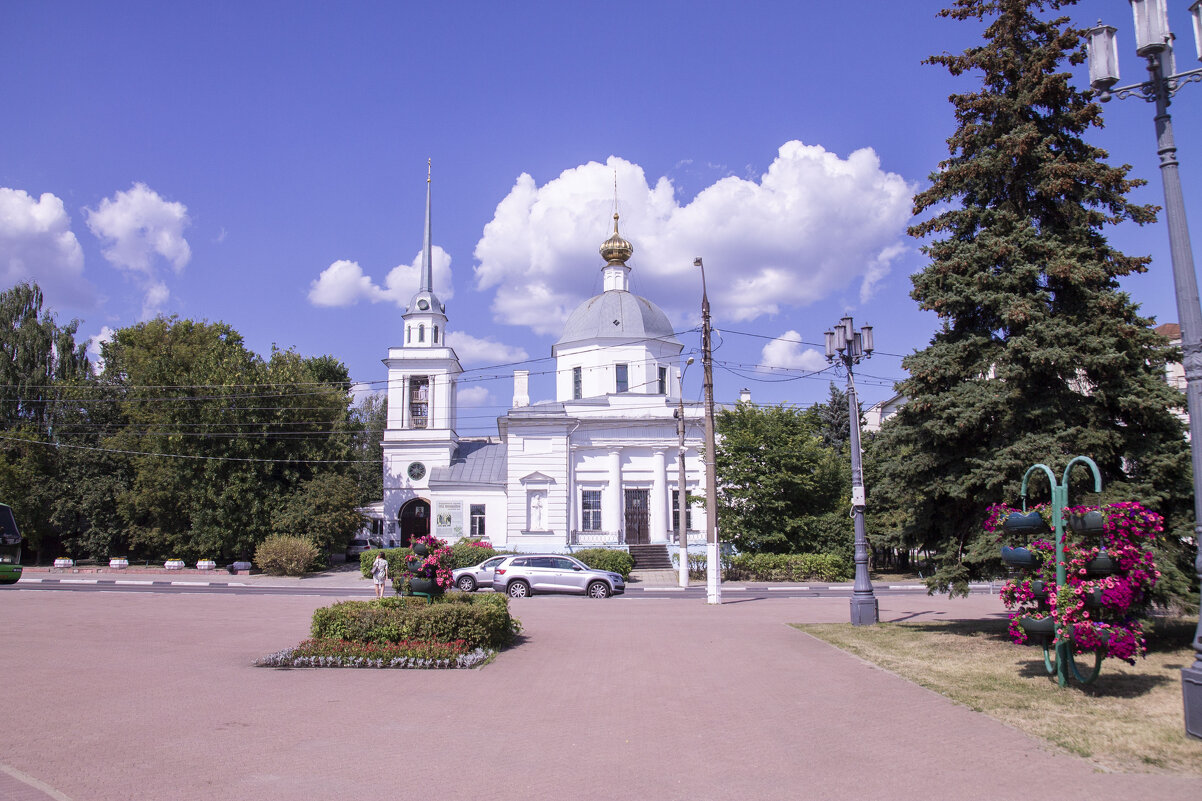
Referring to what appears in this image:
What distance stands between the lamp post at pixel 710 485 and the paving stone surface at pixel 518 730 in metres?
8.58

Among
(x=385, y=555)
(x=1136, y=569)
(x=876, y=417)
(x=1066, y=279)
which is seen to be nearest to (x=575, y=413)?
(x=385, y=555)

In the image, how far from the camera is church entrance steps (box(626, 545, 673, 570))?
38594 millimetres

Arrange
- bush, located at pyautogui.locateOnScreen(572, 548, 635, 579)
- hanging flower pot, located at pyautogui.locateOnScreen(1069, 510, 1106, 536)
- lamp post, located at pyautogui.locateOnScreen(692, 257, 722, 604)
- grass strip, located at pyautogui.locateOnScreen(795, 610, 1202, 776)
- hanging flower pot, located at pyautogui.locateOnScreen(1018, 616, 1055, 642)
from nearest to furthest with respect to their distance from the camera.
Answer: grass strip, located at pyautogui.locateOnScreen(795, 610, 1202, 776) < hanging flower pot, located at pyautogui.locateOnScreen(1069, 510, 1106, 536) < hanging flower pot, located at pyautogui.locateOnScreen(1018, 616, 1055, 642) < lamp post, located at pyautogui.locateOnScreen(692, 257, 722, 604) < bush, located at pyautogui.locateOnScreen(572, 548, 635, 579)

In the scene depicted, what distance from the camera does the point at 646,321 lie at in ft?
146

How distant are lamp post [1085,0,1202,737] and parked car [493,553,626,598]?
18803 mm

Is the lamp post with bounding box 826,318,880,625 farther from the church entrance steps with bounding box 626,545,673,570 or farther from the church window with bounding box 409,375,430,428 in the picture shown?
the church window with bounding box 409,375,430,428

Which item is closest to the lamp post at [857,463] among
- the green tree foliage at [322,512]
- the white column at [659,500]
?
the white column at [659,500]

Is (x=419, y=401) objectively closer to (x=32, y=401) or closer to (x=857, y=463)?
(x=32, y=401)

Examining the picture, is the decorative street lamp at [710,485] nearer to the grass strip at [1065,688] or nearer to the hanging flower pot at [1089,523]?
the grass strip at [1065,688]

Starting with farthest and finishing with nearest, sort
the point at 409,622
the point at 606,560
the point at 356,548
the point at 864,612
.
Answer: the point at 356,548 → the point at 606,560 → the point at 864,612 → the point at 409,622

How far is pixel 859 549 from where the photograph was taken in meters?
16.9

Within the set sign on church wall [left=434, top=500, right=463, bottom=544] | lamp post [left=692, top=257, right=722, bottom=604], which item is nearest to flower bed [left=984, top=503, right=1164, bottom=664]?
lamp post [left=692, top=257, right=722, bottom=604]

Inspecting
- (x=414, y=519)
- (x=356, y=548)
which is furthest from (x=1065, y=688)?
(x=356, y=548)

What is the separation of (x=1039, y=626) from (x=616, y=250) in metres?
40.4
